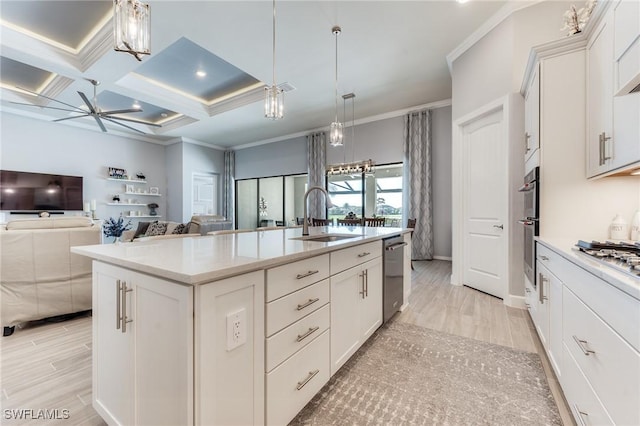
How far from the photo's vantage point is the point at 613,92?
1.58 metres

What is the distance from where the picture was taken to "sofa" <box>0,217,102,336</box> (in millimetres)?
2336

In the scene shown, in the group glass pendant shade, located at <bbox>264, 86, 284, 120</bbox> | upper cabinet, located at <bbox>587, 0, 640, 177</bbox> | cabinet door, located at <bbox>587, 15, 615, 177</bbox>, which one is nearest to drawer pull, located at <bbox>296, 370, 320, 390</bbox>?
upper cabinet, located at <bbox>587, 0, 640, 177</bbox>

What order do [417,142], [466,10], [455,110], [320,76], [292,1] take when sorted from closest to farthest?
[292,1] → [466,10] → [455,110] → [320,76] → [417,142]

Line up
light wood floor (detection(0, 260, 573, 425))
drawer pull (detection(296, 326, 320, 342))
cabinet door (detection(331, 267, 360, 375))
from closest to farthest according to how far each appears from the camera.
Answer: drawer pull (detection(296, 326, 320, 342)), light wood floor (detection(0, 260, 573, 425)), cabinet door (detection(331, 267, 360, 375))

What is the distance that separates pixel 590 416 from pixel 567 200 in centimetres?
162

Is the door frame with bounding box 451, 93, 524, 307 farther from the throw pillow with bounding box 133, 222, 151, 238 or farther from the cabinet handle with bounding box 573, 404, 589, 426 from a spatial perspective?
the throw pillow with bounding box 133, 222, 151, 238

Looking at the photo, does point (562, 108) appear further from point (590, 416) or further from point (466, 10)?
point (590, 416)

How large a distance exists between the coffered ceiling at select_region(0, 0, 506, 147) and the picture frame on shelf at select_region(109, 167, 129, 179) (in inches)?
60.2

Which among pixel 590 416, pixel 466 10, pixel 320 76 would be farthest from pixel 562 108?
pixel 320 76

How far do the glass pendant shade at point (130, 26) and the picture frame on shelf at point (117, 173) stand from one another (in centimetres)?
671

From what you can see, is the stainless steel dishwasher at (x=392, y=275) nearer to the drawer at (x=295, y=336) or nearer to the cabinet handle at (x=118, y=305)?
the drawer at (x=295, y=336)

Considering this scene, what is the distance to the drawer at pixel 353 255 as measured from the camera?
1642 millimetres

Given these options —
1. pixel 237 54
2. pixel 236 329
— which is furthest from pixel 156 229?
pixel 236 329

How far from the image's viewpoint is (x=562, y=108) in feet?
6.93
